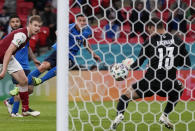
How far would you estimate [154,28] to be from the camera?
222 inches

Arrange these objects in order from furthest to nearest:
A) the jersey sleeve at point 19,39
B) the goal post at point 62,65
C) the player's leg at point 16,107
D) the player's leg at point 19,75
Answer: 1. the player's leg at point 16,107
2. the player's leg at point 19,75
3. the jersey sleeve at point 19,39
4. the goal post at point 62,65

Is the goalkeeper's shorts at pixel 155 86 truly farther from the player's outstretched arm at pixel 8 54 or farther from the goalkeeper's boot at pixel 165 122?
the player's outstretched arm at pixel 8 54

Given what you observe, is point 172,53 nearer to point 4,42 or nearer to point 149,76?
point 149,76

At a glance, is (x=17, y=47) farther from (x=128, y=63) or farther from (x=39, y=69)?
(x=39, y=69)

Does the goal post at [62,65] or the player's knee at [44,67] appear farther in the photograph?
the player's knee at [44,67]

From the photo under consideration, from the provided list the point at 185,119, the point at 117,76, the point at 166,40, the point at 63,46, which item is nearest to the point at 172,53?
the point at 166,40

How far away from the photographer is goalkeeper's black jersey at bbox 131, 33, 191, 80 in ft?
19.0

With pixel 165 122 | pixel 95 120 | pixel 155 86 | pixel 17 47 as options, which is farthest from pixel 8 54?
pixel 165 122

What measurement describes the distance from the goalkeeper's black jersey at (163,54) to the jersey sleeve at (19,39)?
1490mm

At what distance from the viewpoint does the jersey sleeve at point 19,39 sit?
21.1ft

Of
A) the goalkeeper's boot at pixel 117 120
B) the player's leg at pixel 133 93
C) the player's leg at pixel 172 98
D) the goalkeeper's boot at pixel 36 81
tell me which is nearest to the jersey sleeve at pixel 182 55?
the player's leg at pixel 172 98

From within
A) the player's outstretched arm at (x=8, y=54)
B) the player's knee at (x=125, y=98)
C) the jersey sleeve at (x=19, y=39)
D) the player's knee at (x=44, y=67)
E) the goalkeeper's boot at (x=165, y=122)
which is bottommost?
the goalkeeper's boot at (x=165, y=122)

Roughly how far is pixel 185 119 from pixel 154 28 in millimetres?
1884

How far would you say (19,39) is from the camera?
254 inches
